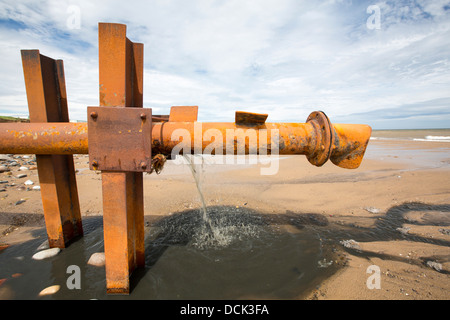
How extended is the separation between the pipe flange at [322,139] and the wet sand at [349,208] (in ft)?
4.74

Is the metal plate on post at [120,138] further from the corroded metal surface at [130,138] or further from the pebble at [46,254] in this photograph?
the pebble at [46,254]

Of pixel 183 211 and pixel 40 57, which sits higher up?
pixel 40 57

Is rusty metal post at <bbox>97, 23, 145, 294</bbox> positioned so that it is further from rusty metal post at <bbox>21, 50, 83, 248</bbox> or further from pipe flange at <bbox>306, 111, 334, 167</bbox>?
pipe flange at <bbox>306, 111, 334, 167</bbox>

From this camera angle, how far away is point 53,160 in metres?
2.58

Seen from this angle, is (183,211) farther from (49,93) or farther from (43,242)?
(49,93)

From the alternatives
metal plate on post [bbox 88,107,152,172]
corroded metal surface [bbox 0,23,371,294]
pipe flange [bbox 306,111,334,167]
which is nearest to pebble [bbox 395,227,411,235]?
corroded metal surface [bbox 0,23,371,294]

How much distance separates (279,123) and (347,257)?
2.13 m

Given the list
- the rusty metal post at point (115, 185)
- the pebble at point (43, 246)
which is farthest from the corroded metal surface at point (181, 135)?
the pebble at point (43, 246)

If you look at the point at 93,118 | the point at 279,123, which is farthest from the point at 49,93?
the point at 279,123

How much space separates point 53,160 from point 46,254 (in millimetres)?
1315

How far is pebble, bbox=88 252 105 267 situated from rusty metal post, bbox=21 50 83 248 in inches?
22.6

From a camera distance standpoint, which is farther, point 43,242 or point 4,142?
point 43,242

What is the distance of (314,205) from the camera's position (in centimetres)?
475

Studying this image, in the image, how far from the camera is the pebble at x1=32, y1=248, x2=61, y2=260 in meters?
2.68
